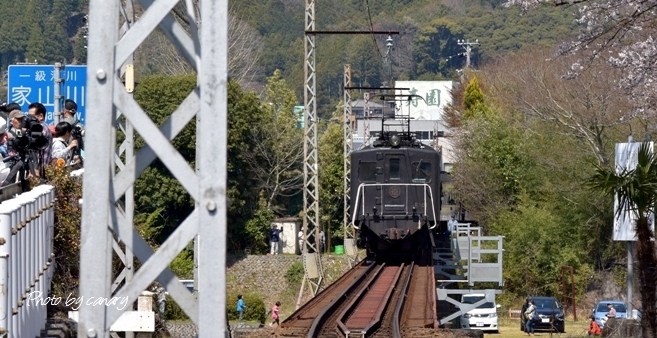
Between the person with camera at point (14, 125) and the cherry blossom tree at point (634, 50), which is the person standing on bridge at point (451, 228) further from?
the person with camera at point (14, 125)

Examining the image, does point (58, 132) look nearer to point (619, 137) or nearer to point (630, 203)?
point (630, 203)

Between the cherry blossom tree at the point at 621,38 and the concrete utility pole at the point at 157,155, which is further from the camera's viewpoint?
the cherry blossom tree at the point at 621,38

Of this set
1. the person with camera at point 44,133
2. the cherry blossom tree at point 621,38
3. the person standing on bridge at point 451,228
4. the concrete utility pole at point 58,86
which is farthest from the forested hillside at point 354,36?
the person with camera at point 44,133

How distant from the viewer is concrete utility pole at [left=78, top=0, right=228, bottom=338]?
414 centimetres

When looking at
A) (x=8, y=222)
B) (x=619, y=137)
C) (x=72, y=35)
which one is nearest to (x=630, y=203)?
(x=8, y=222)

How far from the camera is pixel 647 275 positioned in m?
10.3

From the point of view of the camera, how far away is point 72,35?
131125mm

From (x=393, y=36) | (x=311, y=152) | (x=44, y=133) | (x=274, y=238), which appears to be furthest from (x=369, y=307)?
(x=393, y=36)

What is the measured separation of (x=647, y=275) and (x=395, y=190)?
613 inches

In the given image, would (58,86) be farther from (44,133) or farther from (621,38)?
(621,38)

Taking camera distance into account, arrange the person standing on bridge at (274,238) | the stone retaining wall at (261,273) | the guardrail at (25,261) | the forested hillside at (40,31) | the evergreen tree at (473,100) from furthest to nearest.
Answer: the forested hillside at (40,31), the evergreen tree at (473,100), the person standing on bridge at (274,238), the stone retaining wall at (261,273), the guardrail at (25,261)

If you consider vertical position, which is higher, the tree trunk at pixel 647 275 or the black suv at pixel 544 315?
the tree trunk at pixel 647 275

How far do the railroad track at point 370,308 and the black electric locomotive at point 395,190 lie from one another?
1178 mm

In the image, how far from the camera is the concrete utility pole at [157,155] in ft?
13.6
